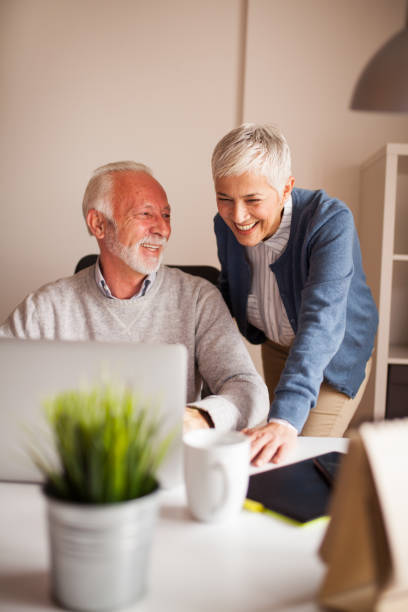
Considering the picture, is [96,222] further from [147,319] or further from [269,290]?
[269,290]

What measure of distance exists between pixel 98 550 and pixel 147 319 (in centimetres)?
106

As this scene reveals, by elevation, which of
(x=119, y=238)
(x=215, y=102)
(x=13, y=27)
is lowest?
(x=119, y=238)

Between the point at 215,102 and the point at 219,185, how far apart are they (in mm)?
1659

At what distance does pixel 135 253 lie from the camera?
1579mm

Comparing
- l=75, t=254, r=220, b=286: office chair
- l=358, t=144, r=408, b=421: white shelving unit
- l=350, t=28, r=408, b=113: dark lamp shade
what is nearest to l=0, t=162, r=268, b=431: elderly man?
l=75, t=254, r=220, b=286: office chair

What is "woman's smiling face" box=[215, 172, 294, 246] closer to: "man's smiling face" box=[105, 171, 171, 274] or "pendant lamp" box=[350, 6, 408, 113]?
"man's smiling face" box=[105, 171, 171, 274]

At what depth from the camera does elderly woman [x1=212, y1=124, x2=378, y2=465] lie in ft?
3.95

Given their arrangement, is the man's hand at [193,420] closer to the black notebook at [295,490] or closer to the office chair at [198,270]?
the black notebook at [295,490]

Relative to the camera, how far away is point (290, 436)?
3.36 feet

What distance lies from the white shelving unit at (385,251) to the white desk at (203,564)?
1.91 metres

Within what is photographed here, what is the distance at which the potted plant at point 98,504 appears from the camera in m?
0.50

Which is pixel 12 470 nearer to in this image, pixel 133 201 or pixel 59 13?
pixel 133 201

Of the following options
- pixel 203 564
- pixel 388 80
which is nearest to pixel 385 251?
pixel 388 80

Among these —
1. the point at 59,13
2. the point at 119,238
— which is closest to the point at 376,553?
the point at 119,238
